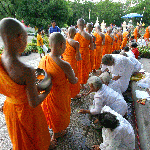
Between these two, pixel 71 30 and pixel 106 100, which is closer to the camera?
pixel 106 100

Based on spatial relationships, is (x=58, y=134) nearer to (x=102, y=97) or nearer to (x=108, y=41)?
(x=102, y=97)

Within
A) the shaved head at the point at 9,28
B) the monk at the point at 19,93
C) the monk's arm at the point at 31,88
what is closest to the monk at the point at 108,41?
the monk at the point at 19,93

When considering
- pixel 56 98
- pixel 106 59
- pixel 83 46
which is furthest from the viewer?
pixel 83 46

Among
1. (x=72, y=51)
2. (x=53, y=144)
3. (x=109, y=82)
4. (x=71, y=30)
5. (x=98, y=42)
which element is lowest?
(x=53, y=144)

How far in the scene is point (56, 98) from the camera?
6.94 feet

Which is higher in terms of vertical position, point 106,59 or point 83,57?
point 106,59

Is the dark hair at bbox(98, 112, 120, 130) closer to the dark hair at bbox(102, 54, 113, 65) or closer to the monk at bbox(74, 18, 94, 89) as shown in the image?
the dark hair at bbox(102, 54, 113, 65)

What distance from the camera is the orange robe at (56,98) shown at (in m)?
1.94

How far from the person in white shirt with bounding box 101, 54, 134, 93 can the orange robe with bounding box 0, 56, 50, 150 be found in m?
2.09

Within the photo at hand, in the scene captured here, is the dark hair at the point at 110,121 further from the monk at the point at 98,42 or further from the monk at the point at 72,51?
the monk at the point at 98,42

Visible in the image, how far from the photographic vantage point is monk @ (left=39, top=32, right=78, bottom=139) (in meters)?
1.91

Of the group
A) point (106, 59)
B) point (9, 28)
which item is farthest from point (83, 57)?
point (9, 28)

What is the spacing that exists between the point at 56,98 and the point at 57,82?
0.91ft

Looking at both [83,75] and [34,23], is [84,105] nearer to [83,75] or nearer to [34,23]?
[83,75]
